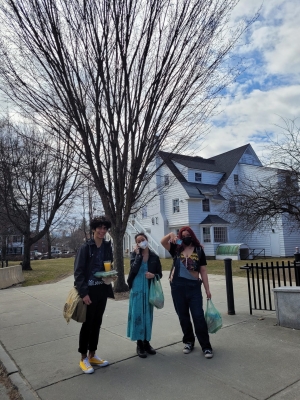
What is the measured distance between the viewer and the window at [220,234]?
27891 millimetres

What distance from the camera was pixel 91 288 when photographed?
3.90 metres

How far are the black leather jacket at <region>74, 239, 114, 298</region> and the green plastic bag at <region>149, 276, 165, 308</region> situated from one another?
55cm

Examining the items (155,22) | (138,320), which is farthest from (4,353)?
(155,22)

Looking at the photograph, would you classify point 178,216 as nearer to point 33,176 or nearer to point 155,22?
point 33,176

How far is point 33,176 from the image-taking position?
722 inches

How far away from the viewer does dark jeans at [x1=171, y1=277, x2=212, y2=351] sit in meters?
4.22

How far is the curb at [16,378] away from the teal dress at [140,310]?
4.32 ft

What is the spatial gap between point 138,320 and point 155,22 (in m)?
6.96

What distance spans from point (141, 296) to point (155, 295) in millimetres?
189

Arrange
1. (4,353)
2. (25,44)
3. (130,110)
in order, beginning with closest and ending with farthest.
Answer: (4,353) < (25,44) < (130,110)

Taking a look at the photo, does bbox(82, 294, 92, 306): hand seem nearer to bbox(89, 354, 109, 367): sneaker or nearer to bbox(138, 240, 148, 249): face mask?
bbox(89, 354, 109, 367): sneaker

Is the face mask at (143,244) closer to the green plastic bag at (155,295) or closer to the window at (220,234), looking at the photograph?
the green plastic bag at (155,295)

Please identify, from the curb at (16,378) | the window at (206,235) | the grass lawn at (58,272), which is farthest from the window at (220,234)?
the curb at (16,378)

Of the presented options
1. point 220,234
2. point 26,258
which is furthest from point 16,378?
point 220,234
